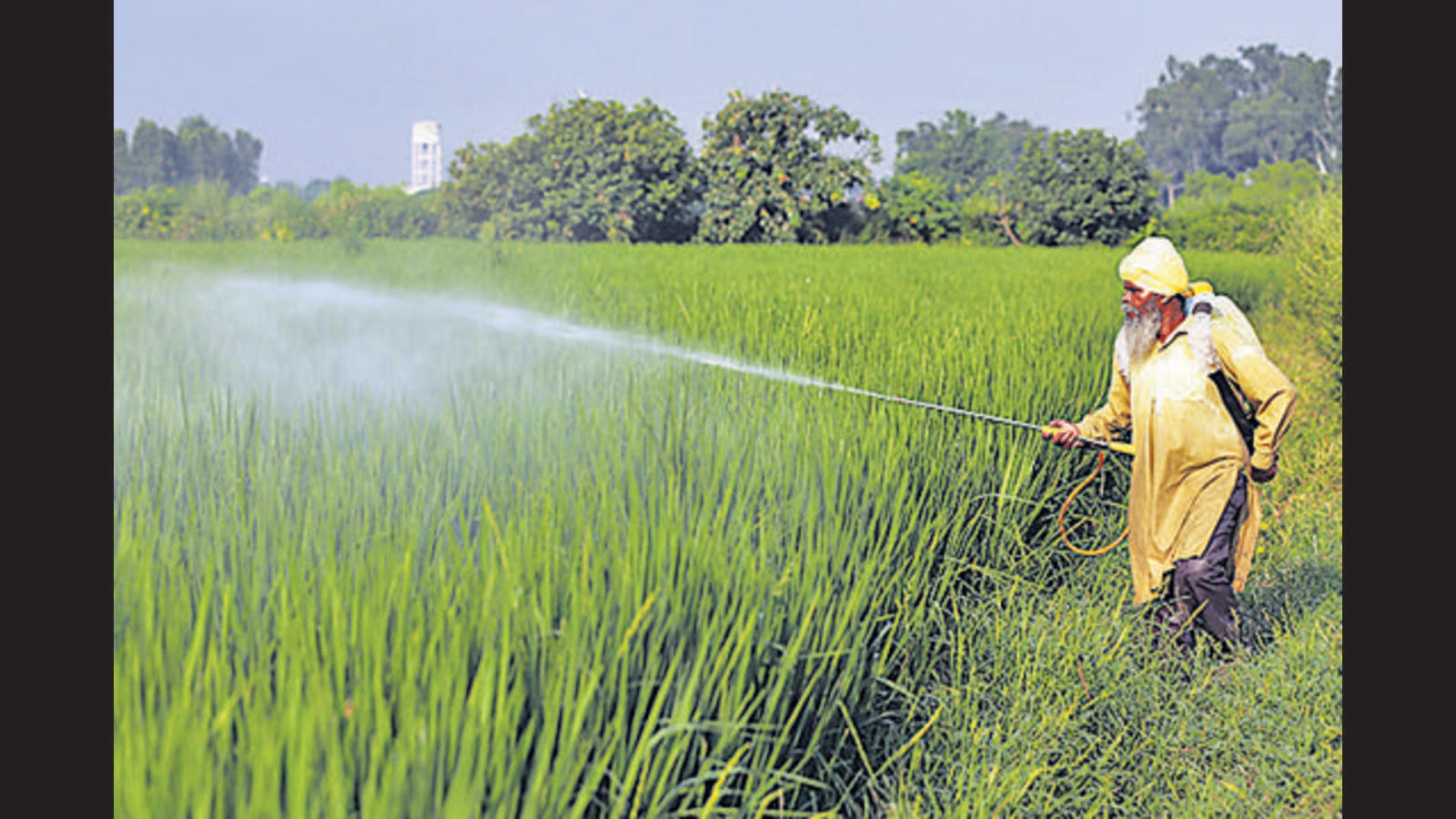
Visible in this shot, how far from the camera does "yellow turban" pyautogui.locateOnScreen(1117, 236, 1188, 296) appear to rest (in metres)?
3.39

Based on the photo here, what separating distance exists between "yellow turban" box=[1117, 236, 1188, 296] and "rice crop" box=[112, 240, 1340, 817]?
2.67 feet

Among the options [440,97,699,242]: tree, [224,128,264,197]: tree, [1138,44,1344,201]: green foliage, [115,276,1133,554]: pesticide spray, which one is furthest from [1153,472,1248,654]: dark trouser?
[1138,44,1344,201]: green foliage

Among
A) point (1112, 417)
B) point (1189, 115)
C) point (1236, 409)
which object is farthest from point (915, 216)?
point (1189, 115)

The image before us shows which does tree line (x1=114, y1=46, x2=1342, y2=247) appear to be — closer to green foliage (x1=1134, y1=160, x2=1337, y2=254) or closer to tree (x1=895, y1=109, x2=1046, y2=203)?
green foliage (x1=1134, y1=160, x2=1337, y2=254)

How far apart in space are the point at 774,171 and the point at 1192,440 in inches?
1001

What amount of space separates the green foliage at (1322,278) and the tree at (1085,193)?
17.2m

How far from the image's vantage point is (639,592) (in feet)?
6.30

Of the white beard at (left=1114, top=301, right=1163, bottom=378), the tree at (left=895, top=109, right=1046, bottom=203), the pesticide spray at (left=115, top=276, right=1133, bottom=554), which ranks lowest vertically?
the pesticide spray at (left=115, top=276, right=1133, bottom=554)

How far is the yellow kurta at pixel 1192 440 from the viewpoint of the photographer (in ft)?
10.9

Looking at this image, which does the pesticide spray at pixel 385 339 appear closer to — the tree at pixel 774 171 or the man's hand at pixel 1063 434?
the man's hand at pixel 1063 434

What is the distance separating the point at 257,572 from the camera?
189cm

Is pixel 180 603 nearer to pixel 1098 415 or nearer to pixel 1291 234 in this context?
pixel 1098 415

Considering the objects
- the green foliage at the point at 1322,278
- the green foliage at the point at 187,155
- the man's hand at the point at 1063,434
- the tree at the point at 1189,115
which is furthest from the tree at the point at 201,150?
the tree at the point at 1189,115

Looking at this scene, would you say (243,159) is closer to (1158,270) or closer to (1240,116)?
(1158,270)
